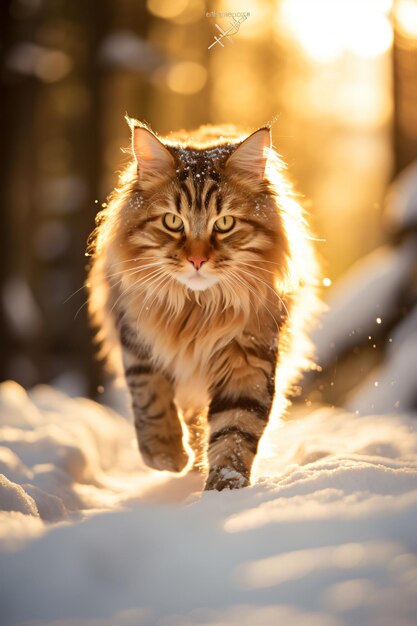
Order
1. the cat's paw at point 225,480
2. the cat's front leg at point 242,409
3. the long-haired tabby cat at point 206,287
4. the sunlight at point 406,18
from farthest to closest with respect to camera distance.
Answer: the sunlight at point 406,18
the long-haired tabby cat at point 206,287
the cat's front leg at point 242,409
the cat's paw at point 225,480

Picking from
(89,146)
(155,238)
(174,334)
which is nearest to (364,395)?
(174,334)

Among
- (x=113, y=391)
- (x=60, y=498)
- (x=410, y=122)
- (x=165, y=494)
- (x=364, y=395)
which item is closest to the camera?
(x=60, y=498)

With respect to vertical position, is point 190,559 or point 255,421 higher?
point 255,421

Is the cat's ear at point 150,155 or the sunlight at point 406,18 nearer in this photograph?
the cat's ear at point 150,155

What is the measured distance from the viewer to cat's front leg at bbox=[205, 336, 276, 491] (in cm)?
259

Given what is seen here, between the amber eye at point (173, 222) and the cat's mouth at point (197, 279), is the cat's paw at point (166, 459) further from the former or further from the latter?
the amber eye at point (173, 222)

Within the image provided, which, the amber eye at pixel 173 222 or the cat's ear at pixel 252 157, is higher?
the cat's ear at pixel 252 157

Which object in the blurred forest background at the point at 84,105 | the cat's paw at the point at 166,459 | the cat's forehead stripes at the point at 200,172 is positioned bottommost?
the cat's paw at the point at 166,459

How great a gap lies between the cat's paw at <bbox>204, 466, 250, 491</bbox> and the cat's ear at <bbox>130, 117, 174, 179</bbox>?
4.01 feet

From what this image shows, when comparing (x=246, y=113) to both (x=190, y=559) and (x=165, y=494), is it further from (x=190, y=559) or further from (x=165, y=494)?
(x=190, y=559)

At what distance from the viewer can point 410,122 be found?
4.80 m

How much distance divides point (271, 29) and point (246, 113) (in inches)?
89.1

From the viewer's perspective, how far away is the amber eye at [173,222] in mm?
2746

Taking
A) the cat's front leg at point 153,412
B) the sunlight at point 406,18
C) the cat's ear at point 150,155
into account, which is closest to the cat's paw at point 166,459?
the cat's front leg at point 153,412
